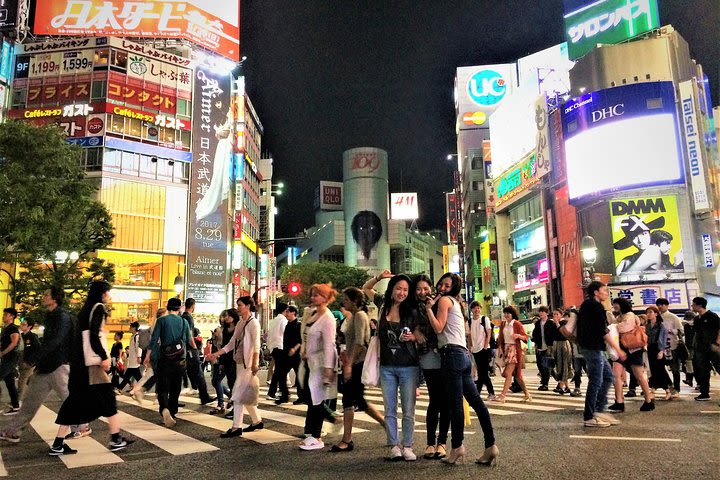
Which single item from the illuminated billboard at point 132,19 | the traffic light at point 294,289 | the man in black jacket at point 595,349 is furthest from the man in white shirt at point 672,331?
the illuminated billboard at point 132,19

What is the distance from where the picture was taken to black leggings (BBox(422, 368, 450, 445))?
5.20 metres

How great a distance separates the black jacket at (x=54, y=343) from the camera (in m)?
6.73

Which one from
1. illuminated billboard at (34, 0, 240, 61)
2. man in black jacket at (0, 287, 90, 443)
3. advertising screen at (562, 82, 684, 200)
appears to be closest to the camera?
man in black jacket at (0, 287, 90, 443)

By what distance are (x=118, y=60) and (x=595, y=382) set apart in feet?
132

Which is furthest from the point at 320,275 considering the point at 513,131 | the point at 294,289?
the point at 294,289

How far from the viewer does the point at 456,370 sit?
4957mm

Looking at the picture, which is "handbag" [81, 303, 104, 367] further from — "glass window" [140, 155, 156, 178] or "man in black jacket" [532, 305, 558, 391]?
"glass window" [140, 155, 156, 178]

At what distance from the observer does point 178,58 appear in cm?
4103

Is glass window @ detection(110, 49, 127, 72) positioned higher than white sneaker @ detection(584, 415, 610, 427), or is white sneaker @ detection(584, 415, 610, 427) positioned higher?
glass window @ detection(110, 49, 127, 72)

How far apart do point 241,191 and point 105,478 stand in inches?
1616

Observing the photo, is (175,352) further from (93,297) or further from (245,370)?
(93,297)

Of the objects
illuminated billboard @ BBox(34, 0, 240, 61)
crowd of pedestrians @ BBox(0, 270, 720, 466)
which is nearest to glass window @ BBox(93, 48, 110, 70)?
illuminated billboard @ BBox(34, 0, 240, 61)

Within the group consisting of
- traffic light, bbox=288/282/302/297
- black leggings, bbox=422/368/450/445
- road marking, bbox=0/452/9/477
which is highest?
traffic light, bbox=288/282/302/297

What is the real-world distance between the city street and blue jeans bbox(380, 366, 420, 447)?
0.79 ft
